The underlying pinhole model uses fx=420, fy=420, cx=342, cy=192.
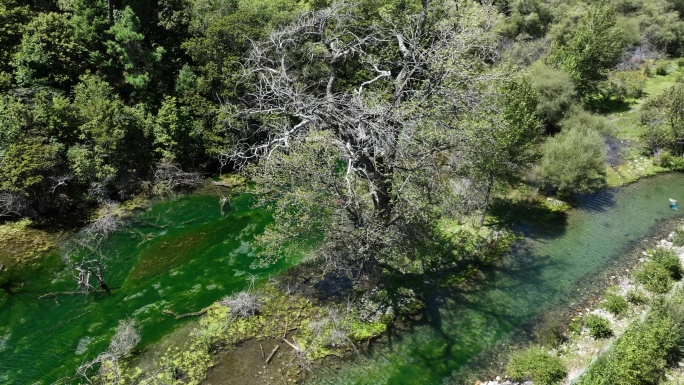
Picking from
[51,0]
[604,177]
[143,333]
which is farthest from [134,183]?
[604,177]

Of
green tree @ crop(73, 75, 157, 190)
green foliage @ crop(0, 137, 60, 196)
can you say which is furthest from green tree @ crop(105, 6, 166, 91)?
green foliage @ crop(0, 137, 60, 196)

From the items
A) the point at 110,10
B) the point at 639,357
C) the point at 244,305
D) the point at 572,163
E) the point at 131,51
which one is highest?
the point at 110,10

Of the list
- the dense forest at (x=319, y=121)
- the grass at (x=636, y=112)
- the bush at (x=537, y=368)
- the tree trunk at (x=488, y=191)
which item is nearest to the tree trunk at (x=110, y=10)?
the dense forest at (x=319, y=121)

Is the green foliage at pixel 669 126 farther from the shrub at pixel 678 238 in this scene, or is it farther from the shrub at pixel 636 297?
the shrub at pixel 636 297

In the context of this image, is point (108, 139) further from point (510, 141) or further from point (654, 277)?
point (654, 277)

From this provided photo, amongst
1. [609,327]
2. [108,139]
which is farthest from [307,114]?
[108,139]

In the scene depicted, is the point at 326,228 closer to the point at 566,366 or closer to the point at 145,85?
the point at 566,366

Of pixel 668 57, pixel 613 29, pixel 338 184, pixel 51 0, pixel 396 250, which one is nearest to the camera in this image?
pixel 338 184
